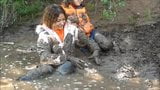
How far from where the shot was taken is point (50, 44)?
6.90 m

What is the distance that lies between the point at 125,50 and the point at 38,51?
133 centimetres

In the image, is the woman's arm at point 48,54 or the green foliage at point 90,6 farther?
the green foliage at point 90,6

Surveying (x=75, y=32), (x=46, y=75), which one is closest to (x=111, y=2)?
(x=75, y=32)

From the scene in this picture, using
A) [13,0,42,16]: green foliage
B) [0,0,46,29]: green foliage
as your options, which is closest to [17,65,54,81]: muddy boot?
[0,0,46,29]: green foliage

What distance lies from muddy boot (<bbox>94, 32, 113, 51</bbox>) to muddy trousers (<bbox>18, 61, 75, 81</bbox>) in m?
0.81

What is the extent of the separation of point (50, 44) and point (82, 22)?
81 centimetres

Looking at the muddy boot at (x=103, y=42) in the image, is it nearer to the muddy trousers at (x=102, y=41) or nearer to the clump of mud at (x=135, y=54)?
the muddy trousers at (x=102, y=41)

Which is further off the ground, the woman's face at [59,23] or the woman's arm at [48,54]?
the woman's face at [59,23]

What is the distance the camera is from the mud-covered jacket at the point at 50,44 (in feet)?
22.0

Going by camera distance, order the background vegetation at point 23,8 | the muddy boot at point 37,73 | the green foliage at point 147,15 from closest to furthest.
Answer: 1. the muddy boot at point 37,73
2. the background vegetation at point 23,8
3. the green foliage at point 147,15

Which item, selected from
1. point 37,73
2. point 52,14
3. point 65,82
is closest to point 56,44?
point 52,14

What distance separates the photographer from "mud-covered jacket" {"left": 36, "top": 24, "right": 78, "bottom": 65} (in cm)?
671

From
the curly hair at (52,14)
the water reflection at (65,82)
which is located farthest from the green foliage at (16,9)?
the water reflection at (65,82)

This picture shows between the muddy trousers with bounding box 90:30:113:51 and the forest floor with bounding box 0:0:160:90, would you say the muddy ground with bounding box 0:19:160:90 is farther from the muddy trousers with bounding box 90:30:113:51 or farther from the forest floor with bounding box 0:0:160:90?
the muddy trousers with bounding box 90:30:113:51
